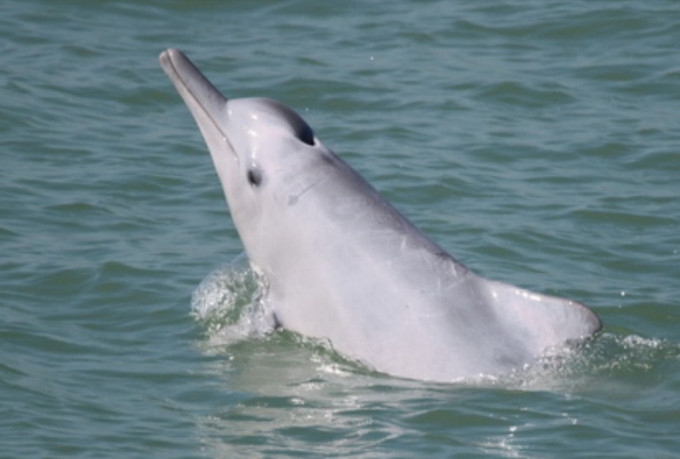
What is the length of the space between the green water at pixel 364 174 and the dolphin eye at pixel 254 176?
1.10 meters

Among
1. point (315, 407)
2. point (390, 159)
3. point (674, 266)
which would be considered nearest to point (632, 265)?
point (674, 266)

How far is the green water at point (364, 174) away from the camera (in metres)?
10.6

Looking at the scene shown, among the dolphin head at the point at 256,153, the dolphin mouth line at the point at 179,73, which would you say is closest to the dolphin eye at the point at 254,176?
the dolphin head at the point at 256,153

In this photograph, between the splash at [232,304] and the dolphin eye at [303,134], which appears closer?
the dolphin eye at [303,134]

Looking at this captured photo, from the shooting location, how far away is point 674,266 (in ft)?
46.8

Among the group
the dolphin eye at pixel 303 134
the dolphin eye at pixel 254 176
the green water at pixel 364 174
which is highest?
the dolphin eye at pixel 303 134

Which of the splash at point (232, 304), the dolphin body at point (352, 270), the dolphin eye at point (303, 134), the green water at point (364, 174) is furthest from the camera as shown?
the splash at point (232, 304)

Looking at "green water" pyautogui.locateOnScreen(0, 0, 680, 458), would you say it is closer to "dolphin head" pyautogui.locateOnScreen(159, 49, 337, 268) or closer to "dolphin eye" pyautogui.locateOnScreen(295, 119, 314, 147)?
"dolphin head" pyautogui.locateOnScreen(159, 49, 337, 268)

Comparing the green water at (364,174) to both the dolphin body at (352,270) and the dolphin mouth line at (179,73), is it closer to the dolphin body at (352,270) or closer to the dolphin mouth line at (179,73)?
the dolphin body at (352,270)

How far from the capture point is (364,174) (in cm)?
1659

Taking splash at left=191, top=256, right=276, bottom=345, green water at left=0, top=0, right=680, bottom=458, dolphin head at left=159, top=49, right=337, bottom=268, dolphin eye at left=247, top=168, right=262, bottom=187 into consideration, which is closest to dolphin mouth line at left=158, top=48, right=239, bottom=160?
dolphin head at left=159, top=49, right=337, bottom=268

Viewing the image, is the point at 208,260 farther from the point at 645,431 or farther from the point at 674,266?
the point at 645,431

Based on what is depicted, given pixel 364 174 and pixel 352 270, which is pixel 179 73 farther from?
pixel 364 174

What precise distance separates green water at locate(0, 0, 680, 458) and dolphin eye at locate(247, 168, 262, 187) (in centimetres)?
110
